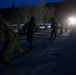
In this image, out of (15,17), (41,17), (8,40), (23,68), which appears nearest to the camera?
(8,40)

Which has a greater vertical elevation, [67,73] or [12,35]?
[12,35]

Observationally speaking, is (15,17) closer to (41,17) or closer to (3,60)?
(41,17)

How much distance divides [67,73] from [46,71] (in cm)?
66

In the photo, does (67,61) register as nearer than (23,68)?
No

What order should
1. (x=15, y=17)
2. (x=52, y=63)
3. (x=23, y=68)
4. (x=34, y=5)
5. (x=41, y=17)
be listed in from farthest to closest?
(x=15, y=17) < (x=34, y=5) < (x=41, y=17) < (x=52, y=63) < (x=23, y=68)

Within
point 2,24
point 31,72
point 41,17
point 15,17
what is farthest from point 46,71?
point 15,17

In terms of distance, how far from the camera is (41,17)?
52.3 meters

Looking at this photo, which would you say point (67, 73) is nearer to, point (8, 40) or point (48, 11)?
point (8, 40)

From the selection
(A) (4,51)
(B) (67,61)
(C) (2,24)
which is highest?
(C) (2,24)

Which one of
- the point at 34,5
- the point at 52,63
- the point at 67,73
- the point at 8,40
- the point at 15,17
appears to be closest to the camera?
the point at 67,73

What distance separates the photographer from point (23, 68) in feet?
25.5

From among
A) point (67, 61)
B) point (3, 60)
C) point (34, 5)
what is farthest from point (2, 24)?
point (34, 5)

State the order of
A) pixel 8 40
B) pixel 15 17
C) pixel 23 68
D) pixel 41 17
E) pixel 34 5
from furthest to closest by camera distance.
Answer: pixel 15 17
pixel 34 5
pixel 41 17
pixel 23 68
pixel 8 40

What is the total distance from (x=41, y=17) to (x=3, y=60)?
45.5 meters
